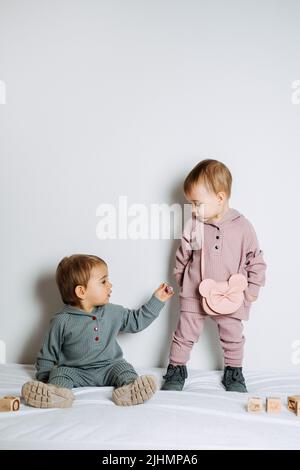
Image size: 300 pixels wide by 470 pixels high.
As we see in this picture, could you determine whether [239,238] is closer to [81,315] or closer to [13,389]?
[81,315]

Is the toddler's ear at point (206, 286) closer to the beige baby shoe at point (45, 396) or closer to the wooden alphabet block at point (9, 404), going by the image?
the beige baby shoe at point (45, 396)

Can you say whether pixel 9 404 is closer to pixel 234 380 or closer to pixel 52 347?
pixel 52 347

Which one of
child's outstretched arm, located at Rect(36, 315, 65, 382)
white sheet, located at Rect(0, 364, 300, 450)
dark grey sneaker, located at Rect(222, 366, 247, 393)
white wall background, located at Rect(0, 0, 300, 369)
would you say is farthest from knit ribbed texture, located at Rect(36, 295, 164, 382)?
dark grey sneaker, located at Rect(222, 366, 247, 393)

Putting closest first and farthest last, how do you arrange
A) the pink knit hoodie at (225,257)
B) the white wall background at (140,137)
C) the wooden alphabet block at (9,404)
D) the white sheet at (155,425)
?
the white sheet at (155,425) < the wooden alphabet block at (9,404) < the pink knit hoodie at (225,257) < the white wall background at (140,137)

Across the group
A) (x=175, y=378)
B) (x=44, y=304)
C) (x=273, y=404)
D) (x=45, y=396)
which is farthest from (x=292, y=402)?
(x=44, y=304)

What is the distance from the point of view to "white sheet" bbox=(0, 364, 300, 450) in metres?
1.23

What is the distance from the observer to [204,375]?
1857 mm

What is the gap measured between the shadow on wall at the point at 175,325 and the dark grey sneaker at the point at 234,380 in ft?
0.57

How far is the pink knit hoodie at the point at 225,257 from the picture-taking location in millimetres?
1809

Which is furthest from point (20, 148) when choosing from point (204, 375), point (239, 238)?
point (204, 375)

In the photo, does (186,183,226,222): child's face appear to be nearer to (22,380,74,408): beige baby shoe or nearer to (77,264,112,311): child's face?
(77,264,112,311): child's face

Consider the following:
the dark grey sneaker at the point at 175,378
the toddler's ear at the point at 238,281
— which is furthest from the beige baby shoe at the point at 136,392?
the toddler's ear at the point at 238,281
